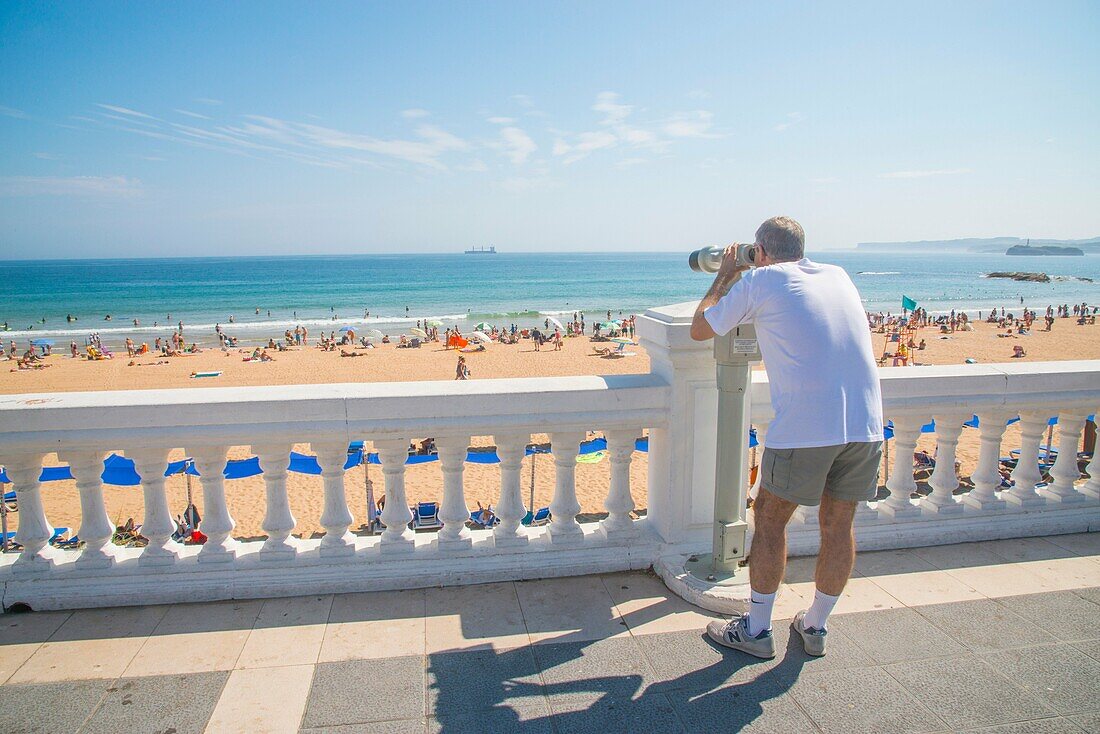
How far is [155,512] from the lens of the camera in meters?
3.01

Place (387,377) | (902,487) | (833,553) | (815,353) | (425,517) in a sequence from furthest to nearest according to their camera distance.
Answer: (387,377) → (425,517) → (902,487) → (833,553) → (815,353)

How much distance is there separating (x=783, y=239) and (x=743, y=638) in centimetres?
157

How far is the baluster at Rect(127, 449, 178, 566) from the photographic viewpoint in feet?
9.69

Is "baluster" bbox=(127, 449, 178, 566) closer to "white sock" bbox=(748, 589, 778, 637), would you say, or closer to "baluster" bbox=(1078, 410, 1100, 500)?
"white sock" bbox=(748, 589, 778, 637)

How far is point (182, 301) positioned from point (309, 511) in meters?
61.4

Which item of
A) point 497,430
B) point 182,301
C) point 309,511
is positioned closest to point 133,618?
point 497,430

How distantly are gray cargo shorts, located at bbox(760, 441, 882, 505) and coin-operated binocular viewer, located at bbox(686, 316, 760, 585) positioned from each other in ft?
1.29

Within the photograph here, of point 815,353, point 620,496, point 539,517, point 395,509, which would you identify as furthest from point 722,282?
point 539,517

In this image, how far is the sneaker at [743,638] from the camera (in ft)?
8.57

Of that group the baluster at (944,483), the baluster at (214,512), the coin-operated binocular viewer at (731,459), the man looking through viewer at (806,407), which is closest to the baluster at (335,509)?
the baluster at (214,512)

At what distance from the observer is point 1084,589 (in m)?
3.16

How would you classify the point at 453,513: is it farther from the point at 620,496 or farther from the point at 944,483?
the point at 944,483

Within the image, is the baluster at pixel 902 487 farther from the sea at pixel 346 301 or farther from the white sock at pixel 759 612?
the sea at pixel 346 301

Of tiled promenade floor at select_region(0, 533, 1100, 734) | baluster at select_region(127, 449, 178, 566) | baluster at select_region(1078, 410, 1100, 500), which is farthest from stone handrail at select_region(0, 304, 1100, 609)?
baluster at select_region(1078, 410, 1100, 500)
